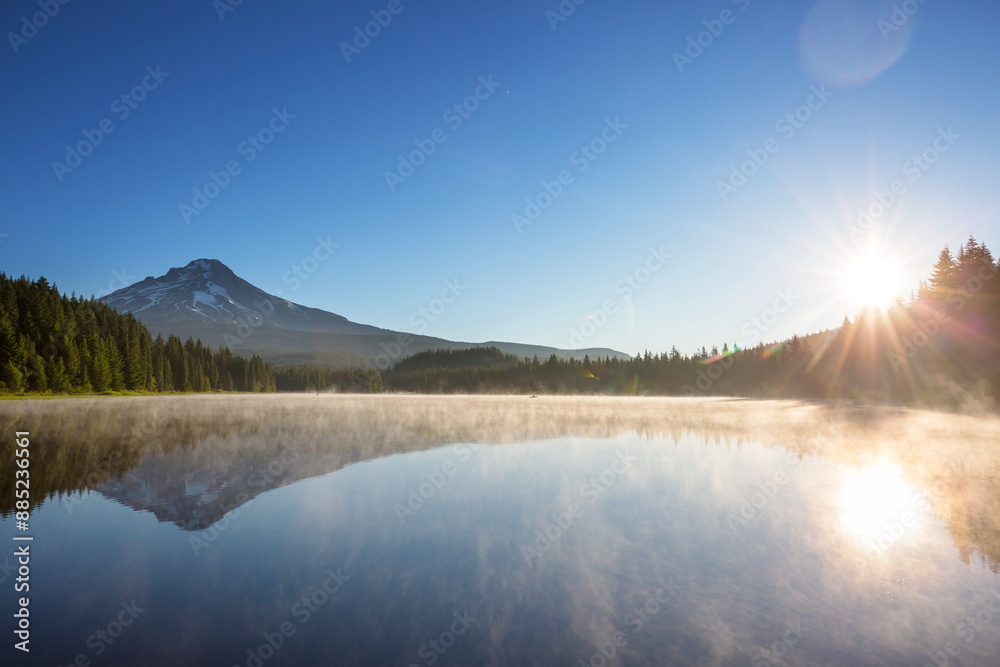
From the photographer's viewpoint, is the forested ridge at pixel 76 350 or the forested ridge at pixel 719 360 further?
Result: the forested ridge at pixel 76 350

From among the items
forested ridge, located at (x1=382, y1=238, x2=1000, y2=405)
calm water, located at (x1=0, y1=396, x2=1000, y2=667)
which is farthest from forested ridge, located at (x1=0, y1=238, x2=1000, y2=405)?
calm water, located at (x1=0, y1=396, x2=1000, y2=667)

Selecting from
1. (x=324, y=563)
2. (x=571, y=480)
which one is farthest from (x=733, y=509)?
(x=324, y=563)

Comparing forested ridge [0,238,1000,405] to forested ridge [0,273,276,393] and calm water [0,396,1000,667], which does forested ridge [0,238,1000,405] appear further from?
calm water [0,396,1000,667]

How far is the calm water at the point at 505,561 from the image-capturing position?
251 inches

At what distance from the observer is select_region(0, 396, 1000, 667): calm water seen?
6.37 m

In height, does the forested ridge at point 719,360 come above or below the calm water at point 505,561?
above

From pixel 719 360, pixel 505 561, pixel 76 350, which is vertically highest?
pixel 719 360

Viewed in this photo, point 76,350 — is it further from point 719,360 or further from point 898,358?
point 719,360

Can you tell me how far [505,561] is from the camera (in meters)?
9.41

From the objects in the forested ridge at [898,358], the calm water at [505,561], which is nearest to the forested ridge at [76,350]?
the calm water at [505,561]

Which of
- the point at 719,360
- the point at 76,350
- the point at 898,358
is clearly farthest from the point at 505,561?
the point at 719,360

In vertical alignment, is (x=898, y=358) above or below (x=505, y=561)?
above

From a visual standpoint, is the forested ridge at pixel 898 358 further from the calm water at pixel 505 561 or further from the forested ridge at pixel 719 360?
the calm water at pixel 505 561

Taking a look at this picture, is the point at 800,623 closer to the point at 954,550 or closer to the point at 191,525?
the point at 954,550
